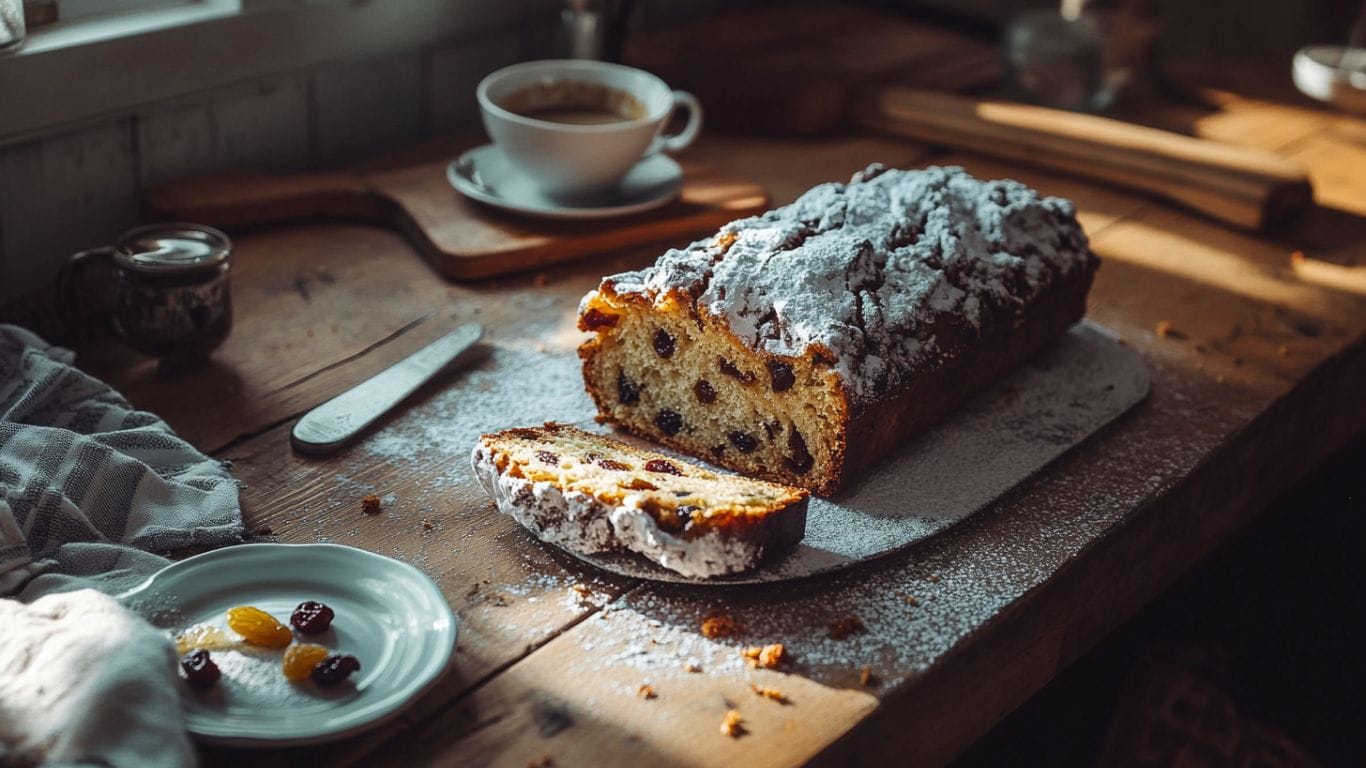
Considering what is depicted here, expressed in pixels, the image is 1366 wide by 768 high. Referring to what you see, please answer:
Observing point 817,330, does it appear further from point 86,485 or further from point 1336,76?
point 1336,76

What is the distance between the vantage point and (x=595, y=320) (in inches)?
70.9

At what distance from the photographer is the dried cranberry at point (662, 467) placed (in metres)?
1.63

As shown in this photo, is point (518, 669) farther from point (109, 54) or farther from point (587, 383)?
point (109, 54)

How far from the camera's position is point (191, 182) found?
2.36m

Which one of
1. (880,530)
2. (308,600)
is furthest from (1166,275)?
(308,600)

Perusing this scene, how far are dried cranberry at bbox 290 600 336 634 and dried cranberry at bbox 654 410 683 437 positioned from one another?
58 cm

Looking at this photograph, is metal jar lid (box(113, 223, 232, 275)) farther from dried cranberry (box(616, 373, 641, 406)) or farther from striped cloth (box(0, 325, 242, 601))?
dried cranberry (box(616, 373, 641, 406))

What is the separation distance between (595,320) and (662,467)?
27 cm

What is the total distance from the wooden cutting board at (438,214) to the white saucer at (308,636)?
36.1 inches

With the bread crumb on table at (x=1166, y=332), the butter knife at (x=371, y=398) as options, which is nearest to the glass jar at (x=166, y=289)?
the butter knife at (x=371, y=398)

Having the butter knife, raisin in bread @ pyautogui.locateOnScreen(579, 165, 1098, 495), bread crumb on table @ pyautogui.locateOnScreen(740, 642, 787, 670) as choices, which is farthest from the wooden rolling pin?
bread crumb on table @ pyautogui.locateOnScreen(740, 642, 787, 670)

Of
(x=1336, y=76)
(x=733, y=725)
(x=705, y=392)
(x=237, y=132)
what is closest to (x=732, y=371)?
(x=705, y=392)

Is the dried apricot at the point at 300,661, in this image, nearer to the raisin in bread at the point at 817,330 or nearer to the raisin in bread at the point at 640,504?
the raisin in bread at the point at 640,504

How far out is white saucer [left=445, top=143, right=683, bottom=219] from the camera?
7.80 feet
